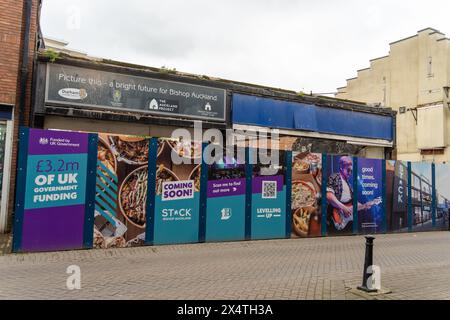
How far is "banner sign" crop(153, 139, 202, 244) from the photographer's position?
1052 cm

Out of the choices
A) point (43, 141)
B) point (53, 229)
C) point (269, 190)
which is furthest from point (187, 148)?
point (53, 229)

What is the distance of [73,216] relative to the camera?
30.9 ft

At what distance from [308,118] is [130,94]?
7018 millimetres

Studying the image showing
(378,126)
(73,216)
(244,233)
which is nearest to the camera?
(73,216)

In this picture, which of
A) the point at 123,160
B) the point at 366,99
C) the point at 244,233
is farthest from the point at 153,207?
the point at 366,99

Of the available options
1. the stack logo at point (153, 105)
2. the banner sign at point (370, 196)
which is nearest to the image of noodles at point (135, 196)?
the stack logo at point (153, 105)

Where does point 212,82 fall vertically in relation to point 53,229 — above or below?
above

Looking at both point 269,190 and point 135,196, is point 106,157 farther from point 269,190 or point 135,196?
point 269,190

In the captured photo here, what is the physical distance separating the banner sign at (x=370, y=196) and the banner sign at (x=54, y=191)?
29.6ft

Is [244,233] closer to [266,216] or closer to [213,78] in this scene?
[266,216]

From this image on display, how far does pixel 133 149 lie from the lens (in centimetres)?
1020

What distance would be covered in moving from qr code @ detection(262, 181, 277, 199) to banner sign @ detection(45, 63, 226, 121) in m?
3.46

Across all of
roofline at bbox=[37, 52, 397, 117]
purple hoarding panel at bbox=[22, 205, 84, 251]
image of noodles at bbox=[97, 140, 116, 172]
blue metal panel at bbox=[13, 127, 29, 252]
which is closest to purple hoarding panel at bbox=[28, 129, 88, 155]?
blue metal panel at bbox=[13, 127, 29, 252]
